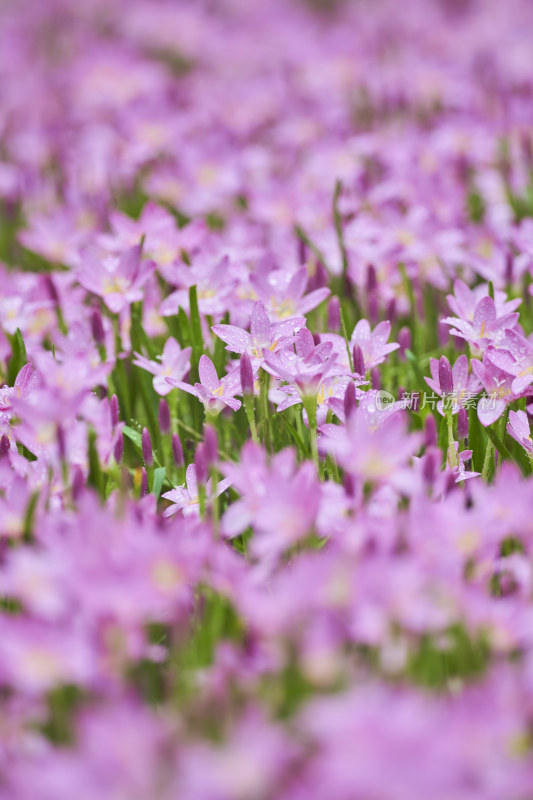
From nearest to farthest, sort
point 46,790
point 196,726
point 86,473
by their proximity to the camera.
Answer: point 46,790 < point 196,726 < point 86,473

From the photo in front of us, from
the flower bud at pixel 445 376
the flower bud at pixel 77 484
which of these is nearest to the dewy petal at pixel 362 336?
the flower bud at pixel 445 376

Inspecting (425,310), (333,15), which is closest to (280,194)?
(425,310)

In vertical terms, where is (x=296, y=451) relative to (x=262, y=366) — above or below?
below

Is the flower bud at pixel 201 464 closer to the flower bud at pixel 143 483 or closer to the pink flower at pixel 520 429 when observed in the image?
the flower bud at pixel 143 483

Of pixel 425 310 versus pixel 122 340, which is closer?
pixel 122 340

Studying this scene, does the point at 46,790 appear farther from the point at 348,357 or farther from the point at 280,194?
the point at 280,194

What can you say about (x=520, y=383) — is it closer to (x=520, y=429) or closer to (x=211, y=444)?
(x=520, y=429)
